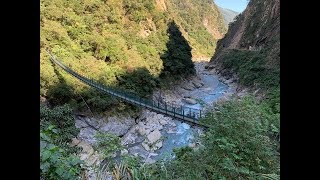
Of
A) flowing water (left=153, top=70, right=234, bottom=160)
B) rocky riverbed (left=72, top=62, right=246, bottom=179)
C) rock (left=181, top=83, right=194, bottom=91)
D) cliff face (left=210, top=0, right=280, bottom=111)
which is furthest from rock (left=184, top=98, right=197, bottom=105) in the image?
cliff face (left=210, top=0, right=280, bottom=111)

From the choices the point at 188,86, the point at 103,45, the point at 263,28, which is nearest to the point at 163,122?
the point at 103,45

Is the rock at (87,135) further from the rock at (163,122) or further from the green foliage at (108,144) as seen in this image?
the green foliage at (108,144)

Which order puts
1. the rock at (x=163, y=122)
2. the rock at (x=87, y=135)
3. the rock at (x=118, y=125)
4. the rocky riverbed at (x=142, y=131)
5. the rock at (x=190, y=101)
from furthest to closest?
1. the rock at (x=190, y=101)
2. the rock at (x=163, y=122)
3. the rock at (x=118, y=125)
4. the rock at (x=87, y=135)
5. the rocky riverbed at (x=142, y=131)

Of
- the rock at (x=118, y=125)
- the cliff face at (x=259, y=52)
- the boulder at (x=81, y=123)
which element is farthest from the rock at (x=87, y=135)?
the cliff face at (x=259, y=52)

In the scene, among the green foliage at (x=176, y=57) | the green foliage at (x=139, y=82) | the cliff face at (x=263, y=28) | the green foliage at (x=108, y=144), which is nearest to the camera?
the green foliage at (x=108, y=144)

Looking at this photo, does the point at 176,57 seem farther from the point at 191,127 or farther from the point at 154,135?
the point at 191,127

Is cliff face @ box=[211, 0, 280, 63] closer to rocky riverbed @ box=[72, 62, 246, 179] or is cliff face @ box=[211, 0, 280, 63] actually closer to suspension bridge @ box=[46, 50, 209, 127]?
rocky riverbed @ box=[72, 62, 246, 179]

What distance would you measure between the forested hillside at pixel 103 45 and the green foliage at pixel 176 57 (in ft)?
0.34

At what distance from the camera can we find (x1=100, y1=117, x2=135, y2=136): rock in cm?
1411

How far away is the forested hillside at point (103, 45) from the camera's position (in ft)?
48.6

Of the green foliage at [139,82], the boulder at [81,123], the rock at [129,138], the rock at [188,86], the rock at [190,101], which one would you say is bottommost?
the rock at [188,86]
